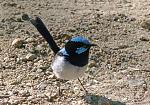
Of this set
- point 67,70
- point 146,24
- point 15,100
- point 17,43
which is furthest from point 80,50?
point 146,24

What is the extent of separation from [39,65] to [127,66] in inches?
45.1

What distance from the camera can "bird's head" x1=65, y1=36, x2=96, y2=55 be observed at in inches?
223

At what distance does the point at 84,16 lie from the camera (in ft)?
26.9

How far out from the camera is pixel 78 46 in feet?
18.7

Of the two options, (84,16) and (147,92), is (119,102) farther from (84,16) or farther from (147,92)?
(84,16)

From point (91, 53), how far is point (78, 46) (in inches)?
50.0

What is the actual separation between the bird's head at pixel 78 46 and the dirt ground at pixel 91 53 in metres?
0.57

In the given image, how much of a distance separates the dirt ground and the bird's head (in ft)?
1.86

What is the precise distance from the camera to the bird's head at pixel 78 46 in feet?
18.6

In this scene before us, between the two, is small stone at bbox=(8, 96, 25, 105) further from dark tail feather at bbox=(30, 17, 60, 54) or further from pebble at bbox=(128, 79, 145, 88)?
pebble at bbox=(128, 79, 145, 88)

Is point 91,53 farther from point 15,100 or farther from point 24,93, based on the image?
point 15,100

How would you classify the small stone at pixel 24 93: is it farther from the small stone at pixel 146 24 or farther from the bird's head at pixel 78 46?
the small stone at pixel 146 24

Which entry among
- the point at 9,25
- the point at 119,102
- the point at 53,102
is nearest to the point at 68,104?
the point at 53,102

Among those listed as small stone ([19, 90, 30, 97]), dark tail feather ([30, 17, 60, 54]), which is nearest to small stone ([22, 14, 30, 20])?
dark tail feather ([30, 17, 60, 54])
